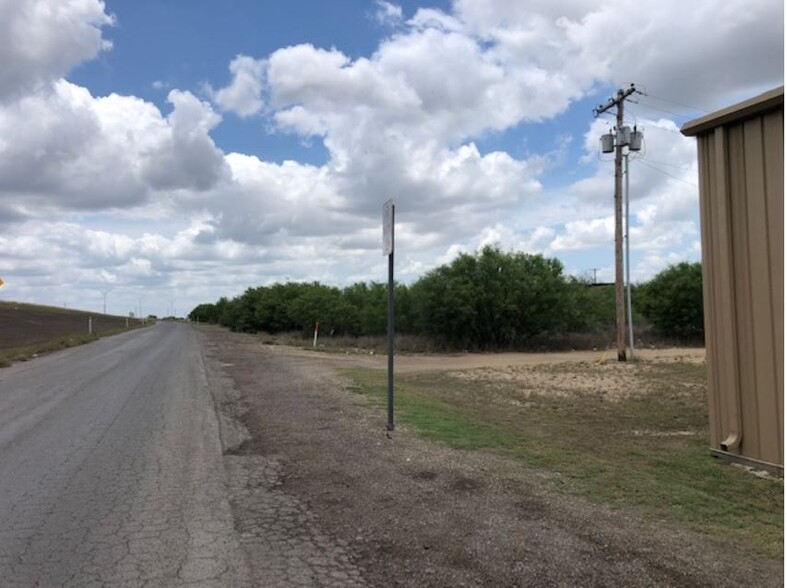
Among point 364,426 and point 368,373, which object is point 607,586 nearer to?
point 364,426

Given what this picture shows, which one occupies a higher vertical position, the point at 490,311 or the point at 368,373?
the point at 490,311

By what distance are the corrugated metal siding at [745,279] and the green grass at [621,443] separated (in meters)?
0.58

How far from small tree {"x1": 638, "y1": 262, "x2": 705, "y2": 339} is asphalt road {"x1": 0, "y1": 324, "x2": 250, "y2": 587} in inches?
1213

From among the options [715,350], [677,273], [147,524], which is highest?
[677,273]

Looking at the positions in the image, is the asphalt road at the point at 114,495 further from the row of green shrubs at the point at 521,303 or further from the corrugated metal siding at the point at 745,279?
the row of green shrubs at the point at 521,303

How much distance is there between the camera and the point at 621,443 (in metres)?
9.00

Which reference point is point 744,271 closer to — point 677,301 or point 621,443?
point 621,443

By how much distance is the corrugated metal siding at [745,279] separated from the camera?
22.5 feet

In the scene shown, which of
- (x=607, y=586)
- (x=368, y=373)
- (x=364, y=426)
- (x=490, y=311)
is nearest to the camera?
(x=607, y=586)

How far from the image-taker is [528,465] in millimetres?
7117

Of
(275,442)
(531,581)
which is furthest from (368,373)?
(531,581)

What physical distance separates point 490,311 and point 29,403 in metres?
26.1

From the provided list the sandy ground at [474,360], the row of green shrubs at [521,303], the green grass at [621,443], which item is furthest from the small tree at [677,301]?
the green grass at [621,443]

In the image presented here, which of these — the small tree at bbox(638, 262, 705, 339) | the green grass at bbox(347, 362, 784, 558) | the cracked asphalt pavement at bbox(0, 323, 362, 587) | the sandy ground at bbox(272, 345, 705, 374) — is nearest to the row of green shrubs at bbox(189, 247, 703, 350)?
the small tree at bbox(638, 262, 705, 339)
